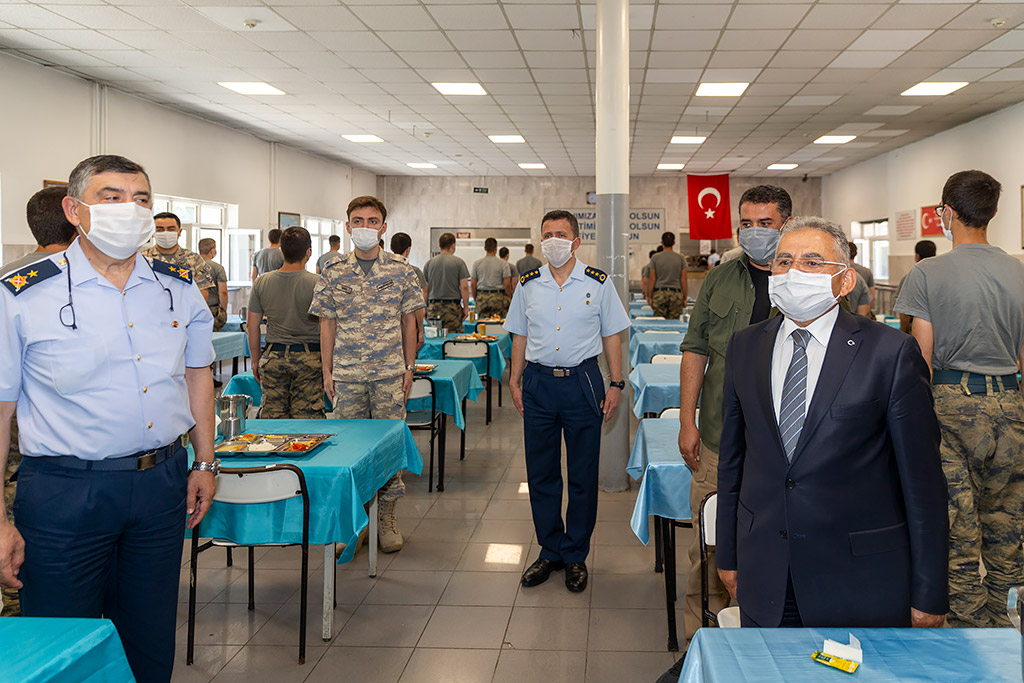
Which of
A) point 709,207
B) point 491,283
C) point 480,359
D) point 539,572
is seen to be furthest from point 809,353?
point 709,207

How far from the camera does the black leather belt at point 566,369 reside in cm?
372

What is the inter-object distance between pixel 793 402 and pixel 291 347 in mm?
3910

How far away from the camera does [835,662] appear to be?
4.61 feet

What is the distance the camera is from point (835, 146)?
46.8 feet

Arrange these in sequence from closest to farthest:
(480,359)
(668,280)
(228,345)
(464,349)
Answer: (464,349), (480,359), (228,345), (668,280)

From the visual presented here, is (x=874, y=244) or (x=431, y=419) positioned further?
(x=874, y=244)

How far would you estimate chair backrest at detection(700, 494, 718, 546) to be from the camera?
252 cm

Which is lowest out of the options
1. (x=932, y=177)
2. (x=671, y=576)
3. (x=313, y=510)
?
(x=671, y=576)

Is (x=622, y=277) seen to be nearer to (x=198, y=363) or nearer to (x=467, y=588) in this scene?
(x=467, y=588)

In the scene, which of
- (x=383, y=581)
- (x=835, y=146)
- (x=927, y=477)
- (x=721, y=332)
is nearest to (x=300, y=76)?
(x=383, y=581)

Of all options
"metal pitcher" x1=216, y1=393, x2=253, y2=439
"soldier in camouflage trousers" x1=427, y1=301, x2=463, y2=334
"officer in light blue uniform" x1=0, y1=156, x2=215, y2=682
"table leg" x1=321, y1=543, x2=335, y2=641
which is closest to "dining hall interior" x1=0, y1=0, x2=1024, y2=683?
"table leg" x1=321, y1=543, x2=335, y2=641

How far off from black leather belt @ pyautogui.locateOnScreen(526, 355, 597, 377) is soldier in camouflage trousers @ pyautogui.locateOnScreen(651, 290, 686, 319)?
7560 mm

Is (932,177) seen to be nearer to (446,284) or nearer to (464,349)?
(446,284)

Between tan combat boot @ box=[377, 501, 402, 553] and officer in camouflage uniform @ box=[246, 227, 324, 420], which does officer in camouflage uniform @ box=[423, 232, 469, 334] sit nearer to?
officer in camouflage uniform @ box=[246, 227, 324, 420]
